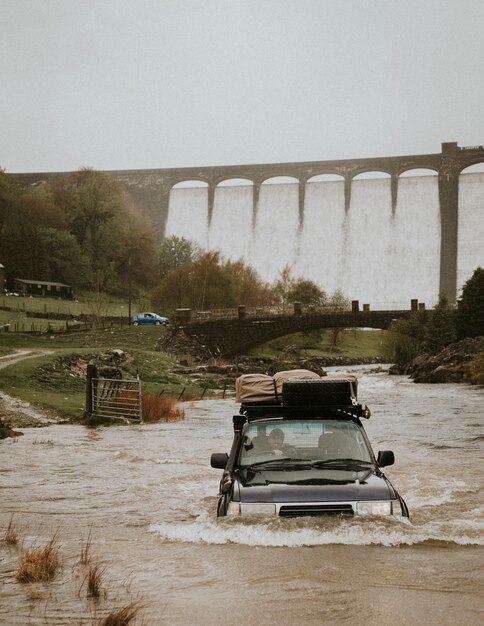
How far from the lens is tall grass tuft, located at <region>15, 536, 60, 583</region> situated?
8.03m

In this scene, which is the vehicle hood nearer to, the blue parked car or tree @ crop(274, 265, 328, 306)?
the blue parked car

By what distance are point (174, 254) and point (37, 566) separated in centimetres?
8903

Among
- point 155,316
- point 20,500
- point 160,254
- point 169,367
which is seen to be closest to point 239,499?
point 20,500

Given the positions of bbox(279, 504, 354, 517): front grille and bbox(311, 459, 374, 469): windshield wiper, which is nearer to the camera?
bbox(279, 504, 354, 517): front grille

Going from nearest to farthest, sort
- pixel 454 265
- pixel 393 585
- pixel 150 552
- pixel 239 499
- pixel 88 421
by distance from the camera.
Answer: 1. pixel 393 585
2. pixel 239 499
3. pixel 150 552
4. pixel 88 421
5. pixel 454 265

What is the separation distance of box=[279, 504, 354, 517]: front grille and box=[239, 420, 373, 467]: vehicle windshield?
861 millimetres

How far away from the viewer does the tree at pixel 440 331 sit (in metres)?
60.8

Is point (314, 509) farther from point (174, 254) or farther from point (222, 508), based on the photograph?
point (174, 254)

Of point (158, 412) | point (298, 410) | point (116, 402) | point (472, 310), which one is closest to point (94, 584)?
point (298, 410)

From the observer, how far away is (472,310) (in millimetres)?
59031

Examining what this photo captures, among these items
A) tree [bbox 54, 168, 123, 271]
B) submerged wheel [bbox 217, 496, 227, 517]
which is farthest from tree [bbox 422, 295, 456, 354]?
submerged wheel [bbox 217, 496, 227, 517]

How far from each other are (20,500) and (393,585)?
7119 millimetres

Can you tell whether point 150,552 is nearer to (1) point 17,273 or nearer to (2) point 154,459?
(2) point 154,459

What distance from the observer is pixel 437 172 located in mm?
97438
